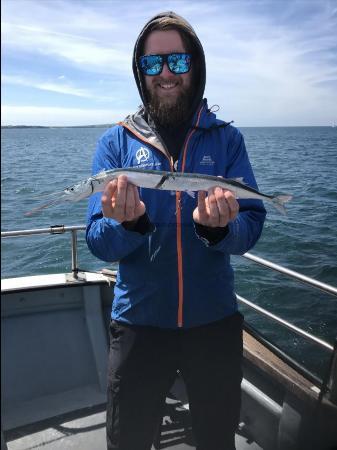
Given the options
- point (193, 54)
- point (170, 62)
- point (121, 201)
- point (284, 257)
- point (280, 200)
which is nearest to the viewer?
point (121, 201)

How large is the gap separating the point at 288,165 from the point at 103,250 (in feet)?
97.8

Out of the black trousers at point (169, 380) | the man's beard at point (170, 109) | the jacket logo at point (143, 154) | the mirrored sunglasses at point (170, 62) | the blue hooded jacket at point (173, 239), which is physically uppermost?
the mirrored sunglasses at point (170, 62)

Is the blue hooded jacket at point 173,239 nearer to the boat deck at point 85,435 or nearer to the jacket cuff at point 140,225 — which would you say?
the jacket cuff at point 140,225

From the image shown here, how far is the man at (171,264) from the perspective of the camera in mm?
2848

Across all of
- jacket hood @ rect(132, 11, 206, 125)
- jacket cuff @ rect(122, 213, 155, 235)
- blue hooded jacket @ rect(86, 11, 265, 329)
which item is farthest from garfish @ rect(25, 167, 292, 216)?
jacket hood @ rect(132, 11, 206, 125)

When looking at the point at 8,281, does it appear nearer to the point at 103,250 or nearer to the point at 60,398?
the point at 60,398

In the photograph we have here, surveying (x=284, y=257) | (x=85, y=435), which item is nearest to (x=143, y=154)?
(x=85, y=435)

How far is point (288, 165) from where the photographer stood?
100 feet

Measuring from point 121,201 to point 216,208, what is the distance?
2.18 ft

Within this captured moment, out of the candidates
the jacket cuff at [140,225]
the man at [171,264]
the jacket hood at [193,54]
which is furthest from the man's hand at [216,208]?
the jacket hood at [193,54]

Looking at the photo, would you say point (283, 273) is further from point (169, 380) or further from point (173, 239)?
point (169, 380)

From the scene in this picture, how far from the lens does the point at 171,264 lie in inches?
116

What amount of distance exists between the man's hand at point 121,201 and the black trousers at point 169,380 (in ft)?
2.81

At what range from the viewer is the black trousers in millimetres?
2873
